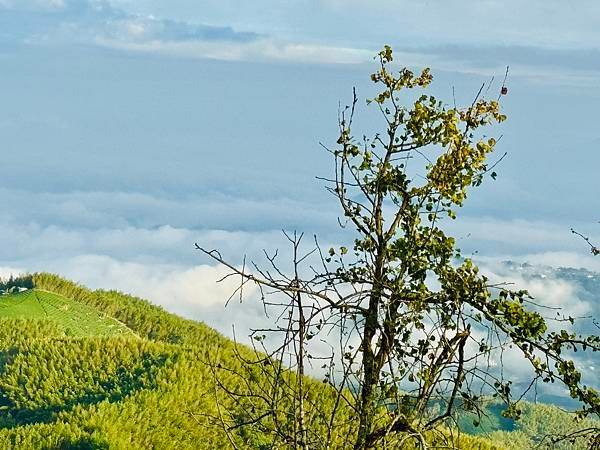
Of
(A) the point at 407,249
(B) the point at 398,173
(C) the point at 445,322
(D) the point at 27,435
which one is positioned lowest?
(D) the point at 27,435

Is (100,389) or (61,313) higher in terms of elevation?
(61,313)

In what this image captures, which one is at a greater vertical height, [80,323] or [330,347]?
[80,323]

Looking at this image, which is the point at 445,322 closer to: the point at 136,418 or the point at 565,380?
the point at 565,380

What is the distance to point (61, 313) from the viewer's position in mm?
22625

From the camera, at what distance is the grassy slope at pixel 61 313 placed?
21.8 meters

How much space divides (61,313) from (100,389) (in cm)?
595

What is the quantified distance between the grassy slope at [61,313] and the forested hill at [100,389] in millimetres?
34

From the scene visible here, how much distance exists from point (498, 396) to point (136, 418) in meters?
8.38

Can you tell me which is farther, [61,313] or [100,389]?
[61,313]

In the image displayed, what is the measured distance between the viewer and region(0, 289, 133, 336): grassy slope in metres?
21.8

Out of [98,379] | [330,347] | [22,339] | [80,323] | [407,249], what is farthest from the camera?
[80,323]

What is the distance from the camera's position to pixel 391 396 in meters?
8.83

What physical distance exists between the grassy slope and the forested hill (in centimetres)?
3

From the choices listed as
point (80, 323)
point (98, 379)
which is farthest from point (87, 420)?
point (80, 323)
